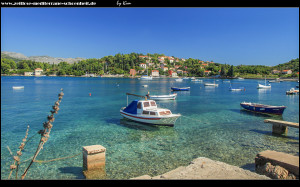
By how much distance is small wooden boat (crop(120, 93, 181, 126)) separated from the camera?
18984mm

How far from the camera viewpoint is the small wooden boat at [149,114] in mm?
18984

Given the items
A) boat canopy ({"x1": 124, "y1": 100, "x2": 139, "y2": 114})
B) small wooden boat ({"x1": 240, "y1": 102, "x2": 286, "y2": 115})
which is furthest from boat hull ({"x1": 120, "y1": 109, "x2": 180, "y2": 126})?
small wooden boat ({"x1": 240, "y1": 102, "x2": 286, "y2": 115})

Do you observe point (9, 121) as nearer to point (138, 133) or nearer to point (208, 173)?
point (138, 133)

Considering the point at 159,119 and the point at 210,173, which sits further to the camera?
the point at 159,119

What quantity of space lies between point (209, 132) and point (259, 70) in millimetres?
197821

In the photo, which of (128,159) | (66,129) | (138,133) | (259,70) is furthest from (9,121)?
(259,70)

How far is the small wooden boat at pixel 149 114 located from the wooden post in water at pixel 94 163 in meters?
9.43

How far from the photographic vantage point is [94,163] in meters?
10.1

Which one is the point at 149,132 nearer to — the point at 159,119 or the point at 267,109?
the point at 159,119

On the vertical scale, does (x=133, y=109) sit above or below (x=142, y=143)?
above

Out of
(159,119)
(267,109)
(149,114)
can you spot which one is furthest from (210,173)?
(267,109)

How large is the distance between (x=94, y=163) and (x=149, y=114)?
10.1 metres

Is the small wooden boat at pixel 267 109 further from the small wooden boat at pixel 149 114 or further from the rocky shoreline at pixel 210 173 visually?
the rocky shoreline at pixel 210 173
